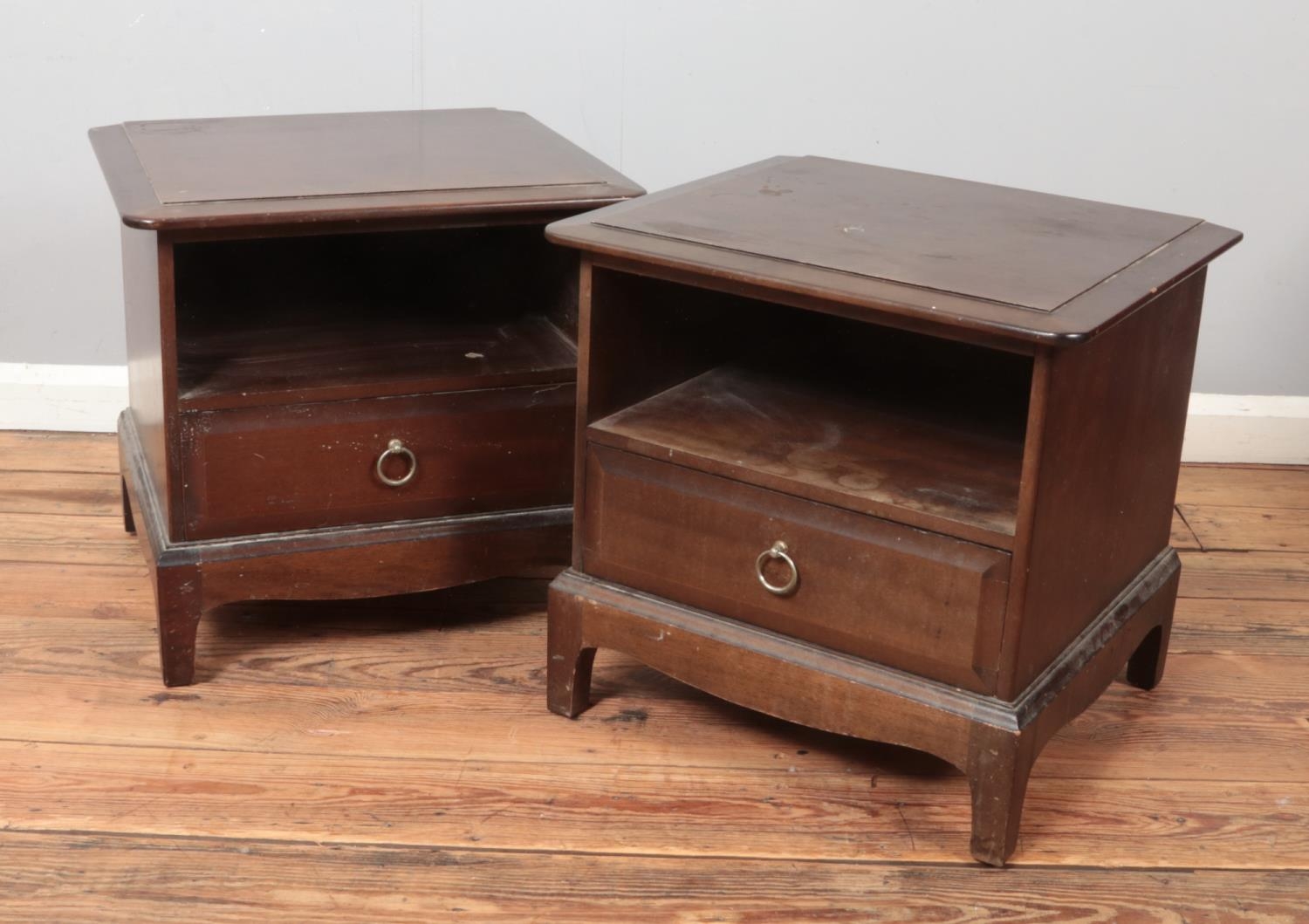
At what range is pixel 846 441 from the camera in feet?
5.76

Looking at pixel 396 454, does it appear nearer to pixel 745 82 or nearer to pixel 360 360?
pixel 360 360

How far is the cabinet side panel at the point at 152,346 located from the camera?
179cm

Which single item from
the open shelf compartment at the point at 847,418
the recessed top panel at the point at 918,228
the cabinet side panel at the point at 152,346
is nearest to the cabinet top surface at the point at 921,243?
the recessed top panel at the point at 918,228

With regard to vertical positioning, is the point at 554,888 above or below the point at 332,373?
below

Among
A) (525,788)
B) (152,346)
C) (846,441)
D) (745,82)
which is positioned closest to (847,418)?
(846,441)

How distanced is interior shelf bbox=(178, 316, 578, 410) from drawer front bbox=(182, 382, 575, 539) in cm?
2

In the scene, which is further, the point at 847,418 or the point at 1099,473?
the point at 847,418

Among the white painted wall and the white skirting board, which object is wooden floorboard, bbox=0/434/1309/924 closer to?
the white skirting board

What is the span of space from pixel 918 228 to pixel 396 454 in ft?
2.24

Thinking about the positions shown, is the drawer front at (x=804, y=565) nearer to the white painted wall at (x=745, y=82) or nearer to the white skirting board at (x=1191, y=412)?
the white painted wall at (x=745, y=82)

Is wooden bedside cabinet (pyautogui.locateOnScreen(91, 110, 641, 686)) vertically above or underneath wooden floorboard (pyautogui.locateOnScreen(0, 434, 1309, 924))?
above

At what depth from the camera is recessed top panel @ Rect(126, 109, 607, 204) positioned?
1856 mm

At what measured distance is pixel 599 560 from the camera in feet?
6.02

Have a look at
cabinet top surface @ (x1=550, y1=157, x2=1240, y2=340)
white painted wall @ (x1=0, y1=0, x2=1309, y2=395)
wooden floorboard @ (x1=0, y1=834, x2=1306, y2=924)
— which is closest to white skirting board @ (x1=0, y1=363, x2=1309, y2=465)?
white painted wall @ (x1=0, y1=0, x2=1309, y2=395)
